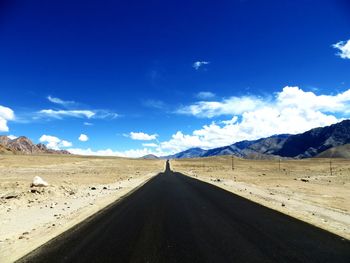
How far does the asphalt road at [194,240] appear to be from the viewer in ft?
29.9

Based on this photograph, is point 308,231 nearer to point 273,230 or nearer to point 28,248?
point 273,230

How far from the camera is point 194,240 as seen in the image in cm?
1098

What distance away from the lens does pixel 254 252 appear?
373 inches

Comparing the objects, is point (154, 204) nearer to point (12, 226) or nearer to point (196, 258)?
point (12, 226)

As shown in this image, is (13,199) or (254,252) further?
(13,199)

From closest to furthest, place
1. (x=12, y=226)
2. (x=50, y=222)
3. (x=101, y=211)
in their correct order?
(x=12, y=226)
(x=50, y=222)
(x=101, y=211)

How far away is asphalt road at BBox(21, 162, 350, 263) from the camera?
359 inches

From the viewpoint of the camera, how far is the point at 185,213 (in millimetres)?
16891

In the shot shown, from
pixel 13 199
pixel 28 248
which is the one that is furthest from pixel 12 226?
pixel 13 199

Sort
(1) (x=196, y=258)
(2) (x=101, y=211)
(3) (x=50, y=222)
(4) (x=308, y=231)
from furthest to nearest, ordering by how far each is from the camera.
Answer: (2) (x=101, y=211) → (3) (x=50, y=222) → (4) (x=308, y=231) → (1) (x=196, y=258)

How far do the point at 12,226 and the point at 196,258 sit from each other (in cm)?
852

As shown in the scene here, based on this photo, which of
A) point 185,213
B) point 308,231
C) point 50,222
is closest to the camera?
point 308,231

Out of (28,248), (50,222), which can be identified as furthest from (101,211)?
(28,248)

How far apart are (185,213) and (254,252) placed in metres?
7.60
